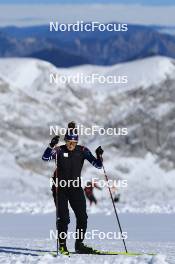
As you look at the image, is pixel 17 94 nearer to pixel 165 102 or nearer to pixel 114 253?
pixel 165 102

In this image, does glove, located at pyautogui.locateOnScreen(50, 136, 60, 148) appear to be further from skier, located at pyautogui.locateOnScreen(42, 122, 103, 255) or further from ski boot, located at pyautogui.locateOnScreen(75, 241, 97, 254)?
ski boot, located at pyautogui.locateOnScreen(75, 241, 97, 254)

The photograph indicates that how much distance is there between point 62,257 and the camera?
10.5 meters

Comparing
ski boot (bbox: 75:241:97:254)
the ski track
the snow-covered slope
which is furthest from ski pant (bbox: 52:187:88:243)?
the snow-covered slope

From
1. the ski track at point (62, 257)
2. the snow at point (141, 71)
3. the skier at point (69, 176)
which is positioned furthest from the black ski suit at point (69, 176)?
the snow at point (141, 71)

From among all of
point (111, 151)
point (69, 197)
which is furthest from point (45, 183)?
point (69, 197)

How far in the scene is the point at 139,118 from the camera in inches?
4424

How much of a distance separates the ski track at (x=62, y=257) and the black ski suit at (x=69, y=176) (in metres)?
0.56

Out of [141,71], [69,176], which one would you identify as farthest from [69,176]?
[141,71]

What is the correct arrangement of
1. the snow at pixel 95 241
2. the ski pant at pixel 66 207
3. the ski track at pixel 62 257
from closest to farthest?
the ski track at pixel 62 257 < the snow at pixel 95 241 < the ski pant at pixel 66 207

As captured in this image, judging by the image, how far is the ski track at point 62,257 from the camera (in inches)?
383

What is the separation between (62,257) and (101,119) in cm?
12001

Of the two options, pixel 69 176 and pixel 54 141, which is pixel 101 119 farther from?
pixel 54 141

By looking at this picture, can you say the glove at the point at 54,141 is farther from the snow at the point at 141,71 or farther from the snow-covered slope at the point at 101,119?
the snow at the point at 141,71

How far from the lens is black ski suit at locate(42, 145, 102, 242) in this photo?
10953mm
